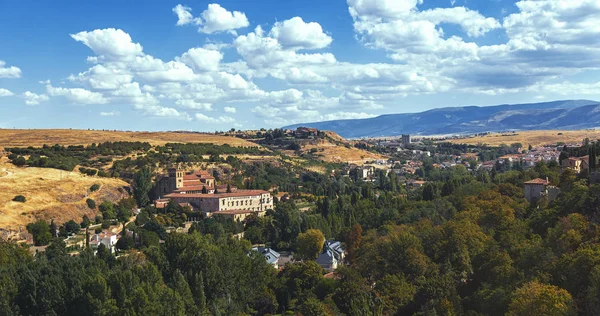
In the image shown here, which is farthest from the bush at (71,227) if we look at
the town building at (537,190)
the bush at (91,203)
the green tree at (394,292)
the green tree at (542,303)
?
the green tree at (542,303)

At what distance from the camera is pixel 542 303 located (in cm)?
3030

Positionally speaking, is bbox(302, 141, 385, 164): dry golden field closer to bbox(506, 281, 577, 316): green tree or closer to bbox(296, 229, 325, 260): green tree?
bbox(296, 229, 325, 260): green tree

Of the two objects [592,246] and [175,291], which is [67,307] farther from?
[592,246]

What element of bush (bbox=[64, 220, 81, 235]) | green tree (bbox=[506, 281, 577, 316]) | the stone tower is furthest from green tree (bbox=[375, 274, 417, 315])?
the stone tower

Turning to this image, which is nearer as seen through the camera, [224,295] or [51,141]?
[224,295]

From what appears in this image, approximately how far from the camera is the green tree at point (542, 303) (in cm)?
2995

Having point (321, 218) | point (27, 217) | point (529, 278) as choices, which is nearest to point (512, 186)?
point (321, 218)

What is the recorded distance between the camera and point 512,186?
2815 inches

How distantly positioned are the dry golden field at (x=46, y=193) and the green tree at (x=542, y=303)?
192ft

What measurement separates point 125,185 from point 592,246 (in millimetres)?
75401

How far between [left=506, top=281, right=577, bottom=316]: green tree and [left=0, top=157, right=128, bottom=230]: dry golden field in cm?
5854

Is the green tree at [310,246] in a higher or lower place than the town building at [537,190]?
lower

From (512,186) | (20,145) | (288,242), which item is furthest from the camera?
(20,145)

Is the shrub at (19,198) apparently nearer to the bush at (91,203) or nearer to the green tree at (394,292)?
the bush at (91,203)
